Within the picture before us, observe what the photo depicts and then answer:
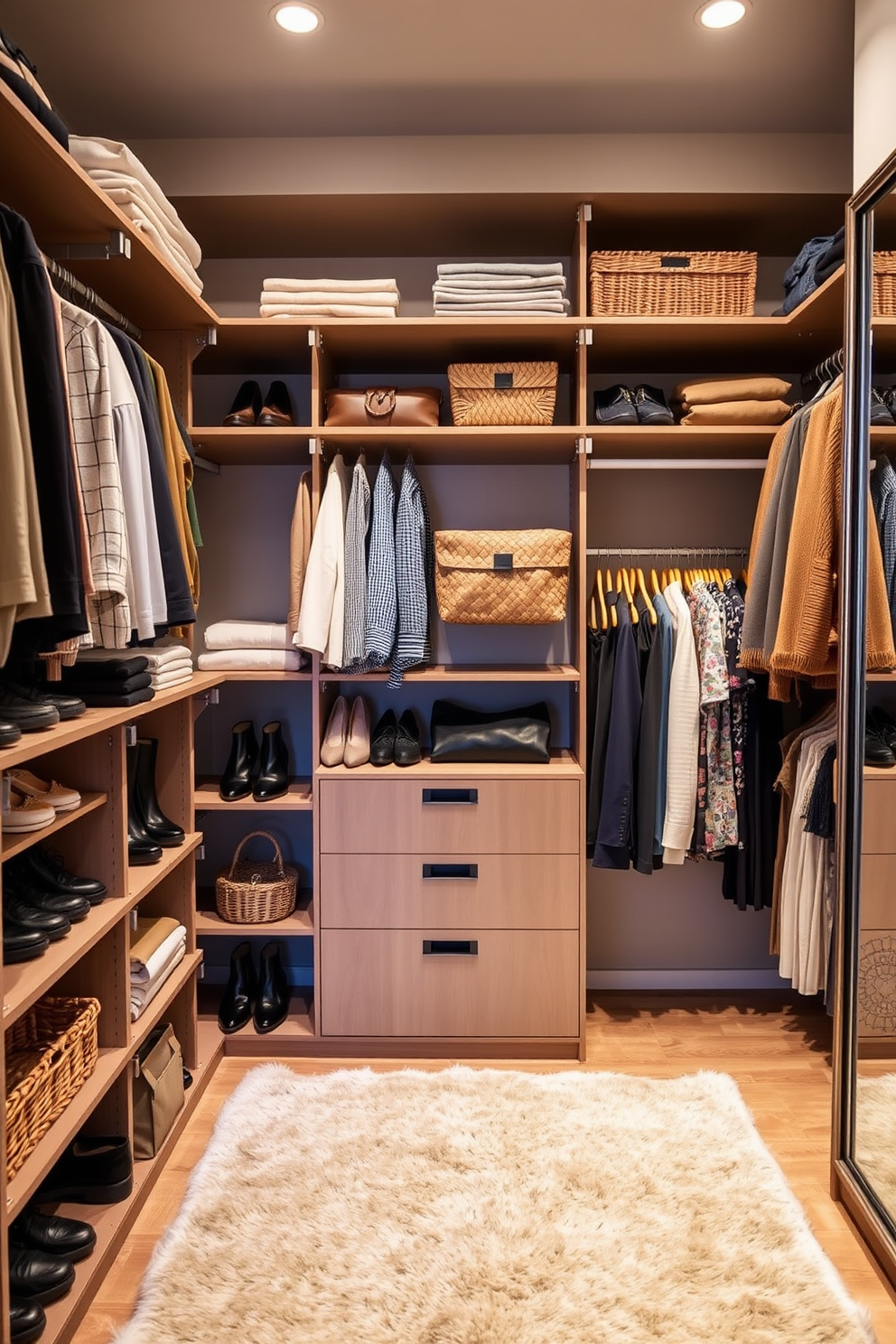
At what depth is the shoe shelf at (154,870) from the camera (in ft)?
6.64

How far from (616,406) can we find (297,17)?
1.29 metres

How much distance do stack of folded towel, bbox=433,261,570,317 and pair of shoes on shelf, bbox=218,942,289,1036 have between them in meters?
2.06

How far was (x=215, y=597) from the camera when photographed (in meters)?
3.11

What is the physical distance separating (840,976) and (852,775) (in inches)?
18.0

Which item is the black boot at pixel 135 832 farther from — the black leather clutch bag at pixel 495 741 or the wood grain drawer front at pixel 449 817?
the black leather clutch bag at pixel 495 741

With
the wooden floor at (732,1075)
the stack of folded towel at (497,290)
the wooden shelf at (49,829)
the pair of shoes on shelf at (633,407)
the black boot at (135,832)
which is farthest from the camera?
the pair of shoes on shelf at (633,407)

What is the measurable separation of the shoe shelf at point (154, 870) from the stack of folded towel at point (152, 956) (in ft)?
0.36

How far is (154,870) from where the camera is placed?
218 cm

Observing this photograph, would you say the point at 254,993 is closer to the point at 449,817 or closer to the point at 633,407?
the point at 449,817

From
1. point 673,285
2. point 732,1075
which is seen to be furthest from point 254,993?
point 673,285

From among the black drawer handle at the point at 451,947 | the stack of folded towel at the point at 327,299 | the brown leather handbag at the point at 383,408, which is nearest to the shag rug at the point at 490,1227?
the black drawer handle at the point at 451,947

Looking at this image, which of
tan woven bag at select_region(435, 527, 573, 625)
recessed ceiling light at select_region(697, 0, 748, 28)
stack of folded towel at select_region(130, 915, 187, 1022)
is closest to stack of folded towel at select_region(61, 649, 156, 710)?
stack of folded towel at select_region(130, 915, 187, 1022)

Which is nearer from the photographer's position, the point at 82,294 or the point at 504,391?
the point at 82,294

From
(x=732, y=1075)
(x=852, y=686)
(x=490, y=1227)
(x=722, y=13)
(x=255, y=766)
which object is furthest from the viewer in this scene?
(x=255, y=766)
